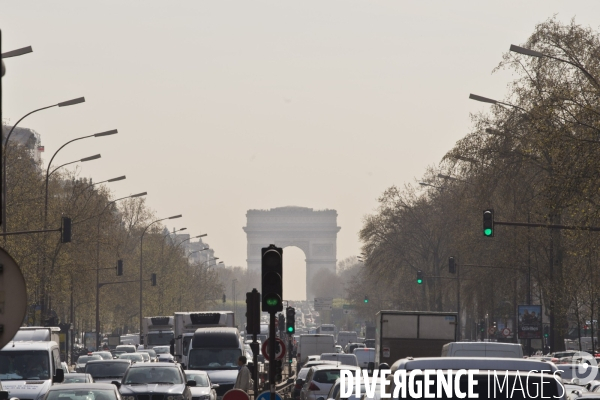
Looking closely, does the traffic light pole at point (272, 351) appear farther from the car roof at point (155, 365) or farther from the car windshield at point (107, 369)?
the car windshield at point (107, 369)

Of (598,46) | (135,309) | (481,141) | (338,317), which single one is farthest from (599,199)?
(338,317)

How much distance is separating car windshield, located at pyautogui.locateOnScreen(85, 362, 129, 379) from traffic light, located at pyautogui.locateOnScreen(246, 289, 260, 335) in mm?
14670

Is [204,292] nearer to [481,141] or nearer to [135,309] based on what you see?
[135,309]

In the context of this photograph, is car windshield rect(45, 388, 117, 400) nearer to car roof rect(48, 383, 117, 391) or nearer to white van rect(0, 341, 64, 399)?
car roof rect(48, 383, 117, 391)

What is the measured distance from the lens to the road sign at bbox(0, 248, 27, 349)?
6.82m

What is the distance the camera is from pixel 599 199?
1432 inches

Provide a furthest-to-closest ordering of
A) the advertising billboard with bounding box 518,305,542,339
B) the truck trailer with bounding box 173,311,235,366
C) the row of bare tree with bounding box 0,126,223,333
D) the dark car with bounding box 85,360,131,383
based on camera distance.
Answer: the row of bare tree with bounding box 0,126,223,333, the advertising billboard with bounding box 518,305,542,339, the truck trailer with bounding box 173,311,235,366, the dark car with bounding box 85,360,131,383

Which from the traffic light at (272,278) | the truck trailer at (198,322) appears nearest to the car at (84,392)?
the traffic light at (272,278)

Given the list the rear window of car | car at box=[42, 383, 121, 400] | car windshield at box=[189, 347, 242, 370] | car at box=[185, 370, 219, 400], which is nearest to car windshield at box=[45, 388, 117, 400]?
car at box=[42, 383, 121, 400]

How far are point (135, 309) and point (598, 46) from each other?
58289mm

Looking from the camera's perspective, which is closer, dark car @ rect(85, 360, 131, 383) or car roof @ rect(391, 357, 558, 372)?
car roof @ rect(391, 357, 558, 372)

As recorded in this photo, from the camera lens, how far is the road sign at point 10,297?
22.4ft

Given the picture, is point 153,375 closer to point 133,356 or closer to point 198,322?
point 198,322

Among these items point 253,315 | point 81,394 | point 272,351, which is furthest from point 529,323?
point 272,351
